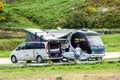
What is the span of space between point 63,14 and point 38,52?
110 feet

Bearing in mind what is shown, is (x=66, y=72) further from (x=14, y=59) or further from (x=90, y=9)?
(x=90, y=9)

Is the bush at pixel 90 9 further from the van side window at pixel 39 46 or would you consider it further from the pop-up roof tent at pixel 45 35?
the van side window at pixel 39 46

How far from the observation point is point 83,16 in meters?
64.5

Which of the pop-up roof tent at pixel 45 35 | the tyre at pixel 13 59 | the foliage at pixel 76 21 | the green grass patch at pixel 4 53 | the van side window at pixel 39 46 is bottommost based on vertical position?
the tyre at pixel 13 59

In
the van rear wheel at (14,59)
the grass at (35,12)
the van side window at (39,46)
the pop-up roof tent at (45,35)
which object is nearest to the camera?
the van side window at (39,46)

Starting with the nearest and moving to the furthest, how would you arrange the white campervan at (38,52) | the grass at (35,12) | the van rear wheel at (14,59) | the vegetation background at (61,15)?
the white campervan at (38,52) → the van rear wheel at (14,59) → the vegetation background at (61,15) → the grass at (35,12)

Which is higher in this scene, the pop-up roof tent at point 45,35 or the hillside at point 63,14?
the hillside at point 63,14

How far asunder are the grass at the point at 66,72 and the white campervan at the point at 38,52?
220 inches

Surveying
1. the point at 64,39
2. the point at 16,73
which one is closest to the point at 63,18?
the point at 64,39

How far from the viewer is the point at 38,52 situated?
38.8m

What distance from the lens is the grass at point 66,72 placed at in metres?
26.7

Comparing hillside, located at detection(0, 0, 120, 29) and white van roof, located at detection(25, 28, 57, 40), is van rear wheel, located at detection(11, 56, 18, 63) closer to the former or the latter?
white van roof, located at detection(25, 28, 57, 40)

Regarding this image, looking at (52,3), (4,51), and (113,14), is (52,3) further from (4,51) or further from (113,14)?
(4,51)

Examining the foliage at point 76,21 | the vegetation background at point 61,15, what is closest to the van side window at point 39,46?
the vegetation background at point 61,15
